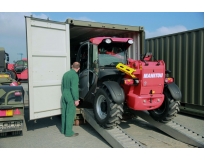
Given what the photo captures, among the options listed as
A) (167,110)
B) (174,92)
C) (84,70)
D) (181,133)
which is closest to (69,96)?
(84,70)

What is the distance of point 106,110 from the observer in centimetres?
483

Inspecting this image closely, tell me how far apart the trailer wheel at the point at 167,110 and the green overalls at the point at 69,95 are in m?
2.21

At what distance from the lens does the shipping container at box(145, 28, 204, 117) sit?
6.65 meters

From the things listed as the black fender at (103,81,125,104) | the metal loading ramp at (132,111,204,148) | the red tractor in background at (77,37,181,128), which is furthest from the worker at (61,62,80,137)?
the metal loading ramp at (132,111,204,148)

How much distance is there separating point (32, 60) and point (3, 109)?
4.18 feet

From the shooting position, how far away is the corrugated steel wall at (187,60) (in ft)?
21.8

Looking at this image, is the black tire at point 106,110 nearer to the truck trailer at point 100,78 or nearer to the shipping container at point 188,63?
the truck trailer at point 100,78

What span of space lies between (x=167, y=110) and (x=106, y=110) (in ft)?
5.01

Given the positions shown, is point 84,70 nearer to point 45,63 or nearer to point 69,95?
point 69,95

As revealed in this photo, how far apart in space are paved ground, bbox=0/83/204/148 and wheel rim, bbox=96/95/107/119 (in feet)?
1.99

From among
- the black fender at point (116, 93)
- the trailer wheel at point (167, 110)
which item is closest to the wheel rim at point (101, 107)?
the black fender at point (116, 93)

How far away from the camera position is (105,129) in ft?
15.1

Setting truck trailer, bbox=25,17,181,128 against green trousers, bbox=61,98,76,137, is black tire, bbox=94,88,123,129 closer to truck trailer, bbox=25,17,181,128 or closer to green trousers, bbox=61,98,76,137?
truck trailer, bbox=25,17,181,128

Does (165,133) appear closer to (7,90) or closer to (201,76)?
(201,76)
